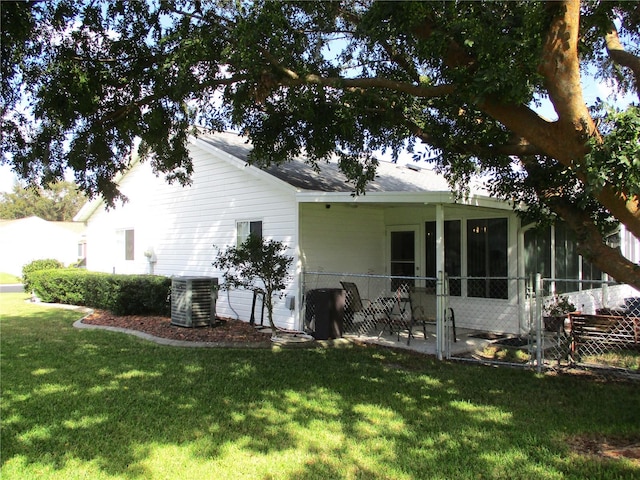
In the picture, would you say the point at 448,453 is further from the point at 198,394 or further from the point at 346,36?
the point at 346,36

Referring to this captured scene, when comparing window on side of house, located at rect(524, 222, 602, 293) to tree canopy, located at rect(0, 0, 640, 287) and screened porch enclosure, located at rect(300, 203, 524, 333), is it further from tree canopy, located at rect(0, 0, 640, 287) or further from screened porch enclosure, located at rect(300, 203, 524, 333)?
tree canopy, located at rect(0, 0, 640, 287)

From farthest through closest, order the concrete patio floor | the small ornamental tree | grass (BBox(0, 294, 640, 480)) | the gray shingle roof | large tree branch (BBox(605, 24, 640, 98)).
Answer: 1. the gray shingle roof
2. the small ornamental tree
3. the concrete patio floor
4. large tree branch (BBox(605, 24, 640, 98))
5. grass (BBox(0, 294, 640, 480))

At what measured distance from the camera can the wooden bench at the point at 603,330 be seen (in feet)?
22.9

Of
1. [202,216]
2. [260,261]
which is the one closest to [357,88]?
[260,261]

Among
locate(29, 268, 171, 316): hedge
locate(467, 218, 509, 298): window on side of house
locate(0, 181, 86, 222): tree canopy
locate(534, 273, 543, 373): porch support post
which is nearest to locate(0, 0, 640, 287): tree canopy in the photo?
locate(534, 273, 543, 373): porch support post

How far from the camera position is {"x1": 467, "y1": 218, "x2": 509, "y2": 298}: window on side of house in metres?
10.3

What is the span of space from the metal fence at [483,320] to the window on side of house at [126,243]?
26.5 ft

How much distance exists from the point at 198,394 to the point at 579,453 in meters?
4.04

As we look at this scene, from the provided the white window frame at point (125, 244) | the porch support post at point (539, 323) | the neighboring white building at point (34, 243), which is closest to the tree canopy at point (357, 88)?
the porch support post at point (539, 323)

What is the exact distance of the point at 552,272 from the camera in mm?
11102

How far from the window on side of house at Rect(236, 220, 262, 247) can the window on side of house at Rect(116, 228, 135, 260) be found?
5871 millimetres

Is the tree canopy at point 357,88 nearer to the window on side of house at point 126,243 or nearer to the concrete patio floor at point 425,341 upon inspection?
the concrete patio floor at point 425,341

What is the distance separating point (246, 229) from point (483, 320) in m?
5.74

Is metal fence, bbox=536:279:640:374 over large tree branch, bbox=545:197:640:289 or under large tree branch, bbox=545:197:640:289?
under
